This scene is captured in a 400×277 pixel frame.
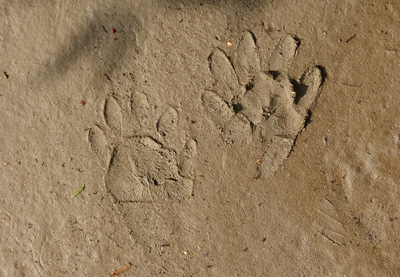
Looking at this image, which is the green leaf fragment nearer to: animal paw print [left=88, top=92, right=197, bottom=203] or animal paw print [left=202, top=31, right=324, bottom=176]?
animal paw print [left=88, top=92, right=197, bottom=203]

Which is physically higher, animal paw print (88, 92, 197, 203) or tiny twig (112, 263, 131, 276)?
animal paw print (88, 92, 197, 203)

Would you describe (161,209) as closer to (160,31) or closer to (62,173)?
(62,173)

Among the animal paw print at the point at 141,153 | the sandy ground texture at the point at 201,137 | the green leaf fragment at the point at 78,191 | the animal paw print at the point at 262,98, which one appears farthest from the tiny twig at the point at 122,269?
the animal paw print at the point at 262,98

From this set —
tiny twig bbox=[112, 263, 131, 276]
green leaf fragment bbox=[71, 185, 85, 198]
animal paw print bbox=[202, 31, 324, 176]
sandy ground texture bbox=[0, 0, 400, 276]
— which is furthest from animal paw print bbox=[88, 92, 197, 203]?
tiny twig bbox=[112, 263, 131, 276]

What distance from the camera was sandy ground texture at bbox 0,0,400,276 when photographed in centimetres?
178

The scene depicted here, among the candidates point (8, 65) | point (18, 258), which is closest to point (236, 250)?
point (18, 258)

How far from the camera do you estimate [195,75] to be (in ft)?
5.92

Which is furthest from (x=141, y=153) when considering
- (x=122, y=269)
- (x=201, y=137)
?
(x=122, y=269)

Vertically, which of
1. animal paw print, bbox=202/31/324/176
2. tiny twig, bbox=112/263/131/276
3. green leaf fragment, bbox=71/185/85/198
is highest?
animal paw print, bbox=202/31/324/176

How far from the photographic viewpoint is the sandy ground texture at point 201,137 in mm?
1779

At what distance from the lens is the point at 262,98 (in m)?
1.78

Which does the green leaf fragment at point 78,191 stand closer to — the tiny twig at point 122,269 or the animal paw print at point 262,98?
the tiny twig at point 122,269

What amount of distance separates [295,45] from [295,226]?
1.04 metres

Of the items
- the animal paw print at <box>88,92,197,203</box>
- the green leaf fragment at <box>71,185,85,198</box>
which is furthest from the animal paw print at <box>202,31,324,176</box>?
the green leaf fragment at <box>71,185,85,198</box>
